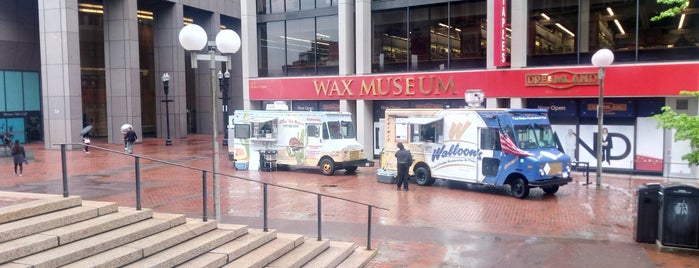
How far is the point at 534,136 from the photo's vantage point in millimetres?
16531

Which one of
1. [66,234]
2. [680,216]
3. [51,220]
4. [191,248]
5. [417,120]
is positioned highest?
[417,120]

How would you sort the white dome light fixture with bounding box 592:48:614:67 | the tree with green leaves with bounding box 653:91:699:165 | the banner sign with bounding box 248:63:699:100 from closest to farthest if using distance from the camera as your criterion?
the tree with green leaves with bounding box 653:91:699:165, the white dome light fixture with bounding box 592:48:614:67, the banner sign with bounding box 248:63:699:100

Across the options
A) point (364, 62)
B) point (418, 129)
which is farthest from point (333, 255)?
Result: point (364, 62)

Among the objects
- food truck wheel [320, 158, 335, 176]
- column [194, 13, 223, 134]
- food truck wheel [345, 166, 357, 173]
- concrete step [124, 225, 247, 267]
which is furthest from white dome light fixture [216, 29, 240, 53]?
column [194, 13, 223, 134]

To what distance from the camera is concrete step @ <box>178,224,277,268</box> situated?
7.02m

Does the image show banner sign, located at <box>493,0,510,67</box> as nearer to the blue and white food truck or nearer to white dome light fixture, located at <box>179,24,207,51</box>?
the blue and white food truck

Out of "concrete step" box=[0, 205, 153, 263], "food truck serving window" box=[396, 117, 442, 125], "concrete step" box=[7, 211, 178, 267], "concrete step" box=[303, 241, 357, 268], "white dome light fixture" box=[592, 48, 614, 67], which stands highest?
"white dome light fixture" box=[592, 48, 614, 67]

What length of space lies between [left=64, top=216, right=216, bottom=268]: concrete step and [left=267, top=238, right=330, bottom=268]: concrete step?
47.4 inches

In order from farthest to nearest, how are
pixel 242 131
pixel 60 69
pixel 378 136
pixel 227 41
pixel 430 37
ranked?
pixel 60 69 < pixel 378 136 < pixel 430 37 < pixel 242 131 < pixel 227 41

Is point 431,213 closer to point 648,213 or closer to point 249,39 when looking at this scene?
point 648,213

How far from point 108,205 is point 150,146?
2845 centimetres

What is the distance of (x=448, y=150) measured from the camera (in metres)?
17.8

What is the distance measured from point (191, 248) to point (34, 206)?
2.01 meters

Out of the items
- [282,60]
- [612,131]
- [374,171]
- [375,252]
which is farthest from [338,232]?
[282,60]
